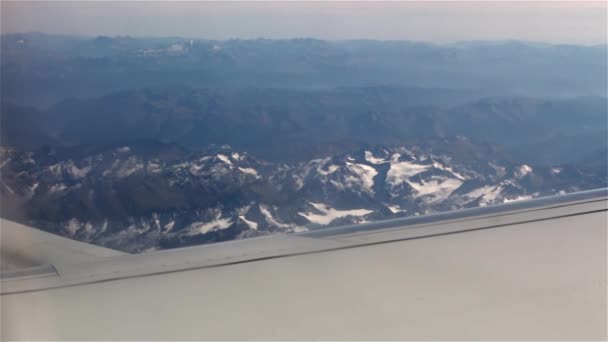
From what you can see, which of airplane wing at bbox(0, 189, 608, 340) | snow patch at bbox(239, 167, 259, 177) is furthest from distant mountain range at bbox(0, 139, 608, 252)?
airplane wing at bbox(0, 189, 608, 340)

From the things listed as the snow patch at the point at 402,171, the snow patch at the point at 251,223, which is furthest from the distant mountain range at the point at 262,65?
the snow patch at the point at 251,223

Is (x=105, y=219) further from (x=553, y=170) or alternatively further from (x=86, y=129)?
(x=553, y=170)

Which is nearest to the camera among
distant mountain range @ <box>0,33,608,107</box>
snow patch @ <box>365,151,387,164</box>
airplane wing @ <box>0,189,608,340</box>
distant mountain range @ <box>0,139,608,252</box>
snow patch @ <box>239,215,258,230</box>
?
airplane wing @ <box>0,189,608,340</box>

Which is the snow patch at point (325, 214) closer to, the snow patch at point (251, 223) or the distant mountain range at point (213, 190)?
the distant mountain range at point (213, 190)

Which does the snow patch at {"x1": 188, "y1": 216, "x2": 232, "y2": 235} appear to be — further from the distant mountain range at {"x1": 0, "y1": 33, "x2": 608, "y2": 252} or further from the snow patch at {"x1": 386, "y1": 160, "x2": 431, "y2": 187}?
the snow patch at {"x1": 386, "y1": 160, "x2": 431, "y2": 187}

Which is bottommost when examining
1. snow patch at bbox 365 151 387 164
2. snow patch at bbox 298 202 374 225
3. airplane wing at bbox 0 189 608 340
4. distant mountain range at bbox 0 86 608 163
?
airplane wing at bbox 0 189 608 340
